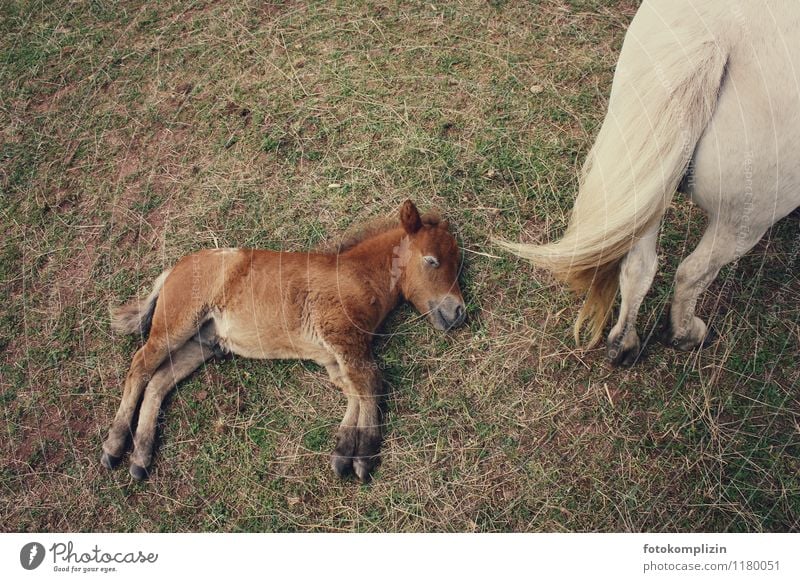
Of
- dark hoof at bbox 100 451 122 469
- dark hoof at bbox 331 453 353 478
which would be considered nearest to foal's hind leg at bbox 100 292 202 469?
dark hoof at bbox 100 451 122 469

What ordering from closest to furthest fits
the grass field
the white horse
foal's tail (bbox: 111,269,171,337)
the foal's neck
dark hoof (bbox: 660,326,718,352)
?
the white horse
the grass field
dark hoof (bbox: 660,326,718,352)
the foal's neck
foal's tail (bbox: 111,269,171,337)

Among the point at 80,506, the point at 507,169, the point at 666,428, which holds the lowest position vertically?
the point at 666,428

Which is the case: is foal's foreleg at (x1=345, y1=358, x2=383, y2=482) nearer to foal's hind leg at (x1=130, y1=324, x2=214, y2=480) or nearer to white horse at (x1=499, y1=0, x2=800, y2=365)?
foal's hind leg at (x1=130, y1=324, x2=214, y2=480)

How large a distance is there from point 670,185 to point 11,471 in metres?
3.97

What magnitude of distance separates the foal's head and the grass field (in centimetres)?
16

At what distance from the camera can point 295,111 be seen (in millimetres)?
4766

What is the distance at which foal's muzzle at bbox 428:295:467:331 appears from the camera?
3.82 meters

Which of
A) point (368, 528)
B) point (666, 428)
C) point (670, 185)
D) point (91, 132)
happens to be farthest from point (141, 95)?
point (666, 428)

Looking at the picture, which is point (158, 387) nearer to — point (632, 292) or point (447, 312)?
point (447, 312)

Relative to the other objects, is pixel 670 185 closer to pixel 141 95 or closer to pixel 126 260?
pixel 126 260

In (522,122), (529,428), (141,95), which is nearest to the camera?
(529,428)

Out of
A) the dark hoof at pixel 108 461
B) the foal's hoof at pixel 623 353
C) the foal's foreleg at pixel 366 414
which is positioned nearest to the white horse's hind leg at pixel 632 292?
the foal's hoof at pixel 623 353

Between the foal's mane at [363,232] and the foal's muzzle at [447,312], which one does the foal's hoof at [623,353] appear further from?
the foal's mane at [363,232]

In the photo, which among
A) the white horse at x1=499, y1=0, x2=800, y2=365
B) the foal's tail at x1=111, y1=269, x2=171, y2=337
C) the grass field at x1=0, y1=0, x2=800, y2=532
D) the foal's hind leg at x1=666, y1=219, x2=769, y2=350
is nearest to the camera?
the white horse at x1=499, y1=0, x2=800, y2=365
